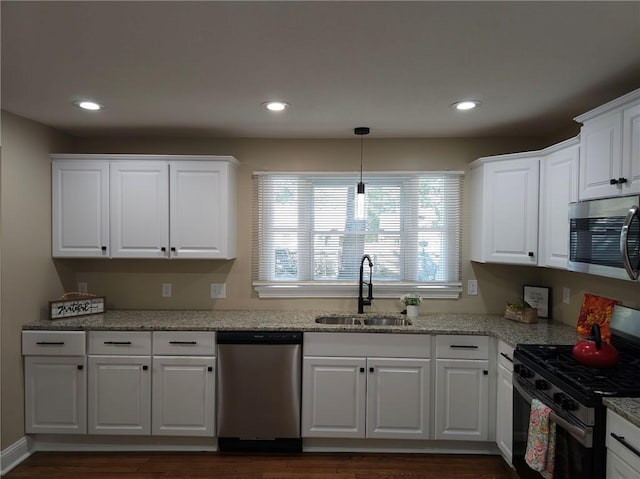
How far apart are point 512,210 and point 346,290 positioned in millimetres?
1488

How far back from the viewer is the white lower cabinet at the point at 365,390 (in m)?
2.88

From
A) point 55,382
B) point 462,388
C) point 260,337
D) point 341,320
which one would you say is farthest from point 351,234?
point 55,382

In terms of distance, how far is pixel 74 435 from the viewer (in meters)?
2.97

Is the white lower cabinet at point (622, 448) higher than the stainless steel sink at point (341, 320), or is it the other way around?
the stainless steel sink at point (341, 320)

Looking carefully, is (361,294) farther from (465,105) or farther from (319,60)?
(319,60)

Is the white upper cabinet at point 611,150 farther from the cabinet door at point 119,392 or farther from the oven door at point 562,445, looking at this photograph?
the cabinet door at point 119,392

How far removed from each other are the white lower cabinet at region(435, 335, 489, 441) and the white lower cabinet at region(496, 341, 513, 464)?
→ 0.35 feet

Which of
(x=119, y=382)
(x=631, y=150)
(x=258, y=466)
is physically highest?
(x=631, y=150)

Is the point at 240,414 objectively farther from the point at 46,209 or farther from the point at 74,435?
the point at 46,209

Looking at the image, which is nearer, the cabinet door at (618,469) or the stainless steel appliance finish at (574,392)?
the cabinet door at (618,469)

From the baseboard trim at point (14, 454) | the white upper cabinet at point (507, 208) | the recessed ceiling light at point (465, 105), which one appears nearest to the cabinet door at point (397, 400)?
the white upper cabinet at point (507, 208)

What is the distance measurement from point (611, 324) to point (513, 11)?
2039mm

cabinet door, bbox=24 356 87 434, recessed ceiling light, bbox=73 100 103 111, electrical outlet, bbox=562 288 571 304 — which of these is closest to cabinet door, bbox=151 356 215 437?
cabinet door, bbox=24 356 87 434

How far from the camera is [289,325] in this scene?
9.62ft
